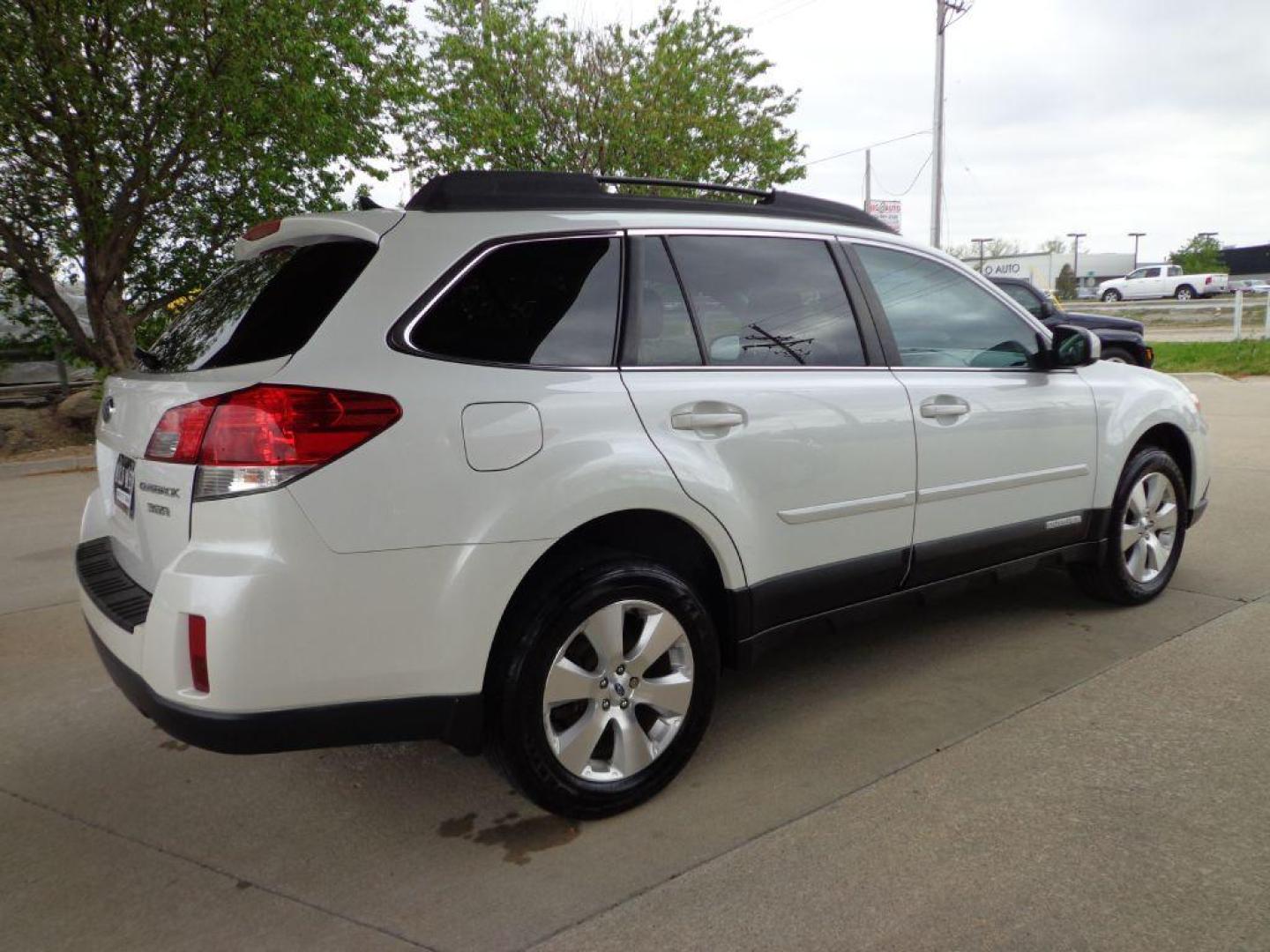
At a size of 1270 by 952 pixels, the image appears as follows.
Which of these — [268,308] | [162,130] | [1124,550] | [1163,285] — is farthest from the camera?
[1163,285]

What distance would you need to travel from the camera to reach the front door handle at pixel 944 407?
364 centimetres

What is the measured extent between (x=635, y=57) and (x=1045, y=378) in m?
15.0

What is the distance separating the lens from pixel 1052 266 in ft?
188

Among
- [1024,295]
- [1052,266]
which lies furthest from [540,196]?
[1052,266]

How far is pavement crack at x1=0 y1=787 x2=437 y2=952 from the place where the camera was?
2.41 m

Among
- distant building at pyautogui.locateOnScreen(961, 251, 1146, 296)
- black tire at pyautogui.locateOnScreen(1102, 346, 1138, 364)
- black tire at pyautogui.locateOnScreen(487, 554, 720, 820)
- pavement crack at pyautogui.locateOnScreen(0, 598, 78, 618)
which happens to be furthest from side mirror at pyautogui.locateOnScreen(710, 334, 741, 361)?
distant building at pyautogui.locateOnScreen(961, 251, 1146, 296)

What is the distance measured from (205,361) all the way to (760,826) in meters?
1.96

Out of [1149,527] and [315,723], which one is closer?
[315,723]

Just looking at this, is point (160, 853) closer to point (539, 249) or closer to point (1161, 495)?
point (539, 249)

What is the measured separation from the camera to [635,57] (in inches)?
688

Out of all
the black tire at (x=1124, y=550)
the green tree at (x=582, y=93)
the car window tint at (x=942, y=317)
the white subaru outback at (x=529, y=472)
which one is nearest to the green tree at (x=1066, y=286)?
the green tree at (x=582, y=93)

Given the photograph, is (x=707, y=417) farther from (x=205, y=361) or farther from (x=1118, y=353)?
(x=1118, y=353)

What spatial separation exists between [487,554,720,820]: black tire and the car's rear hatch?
0.86 m

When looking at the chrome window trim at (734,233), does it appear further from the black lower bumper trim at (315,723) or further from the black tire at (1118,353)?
the black tire at (1118,353)
